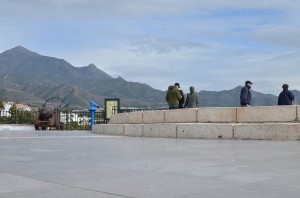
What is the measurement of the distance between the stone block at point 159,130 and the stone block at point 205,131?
1.01 ft

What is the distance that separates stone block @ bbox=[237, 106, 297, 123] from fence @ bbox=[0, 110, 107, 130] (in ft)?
44.4

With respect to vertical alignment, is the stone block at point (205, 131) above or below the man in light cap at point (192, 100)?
below

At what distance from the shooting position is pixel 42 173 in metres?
6.35

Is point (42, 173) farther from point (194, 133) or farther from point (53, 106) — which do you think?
point (53, 106)

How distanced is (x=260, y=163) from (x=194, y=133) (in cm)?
794

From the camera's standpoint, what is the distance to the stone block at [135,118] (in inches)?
740

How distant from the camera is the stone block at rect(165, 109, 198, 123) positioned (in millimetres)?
16109

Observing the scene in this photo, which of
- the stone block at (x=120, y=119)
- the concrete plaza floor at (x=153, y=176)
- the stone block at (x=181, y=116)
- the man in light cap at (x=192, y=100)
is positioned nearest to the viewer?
the concrete plaza floor at (x=153, y=176)

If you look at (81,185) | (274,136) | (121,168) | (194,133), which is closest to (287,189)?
(81,185)

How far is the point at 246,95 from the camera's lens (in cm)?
1692

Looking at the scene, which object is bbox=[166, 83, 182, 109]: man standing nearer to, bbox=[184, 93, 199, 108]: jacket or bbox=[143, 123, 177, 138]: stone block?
bbox=[184, 93, 199, 108]: jacket

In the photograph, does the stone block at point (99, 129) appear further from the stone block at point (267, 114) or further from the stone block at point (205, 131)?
the stone block at point (267, 114)

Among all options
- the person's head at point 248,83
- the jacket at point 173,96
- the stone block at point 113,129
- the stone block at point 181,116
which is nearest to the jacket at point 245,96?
the person's head at point 248,83

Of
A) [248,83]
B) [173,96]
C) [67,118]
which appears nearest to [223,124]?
[248,83]
